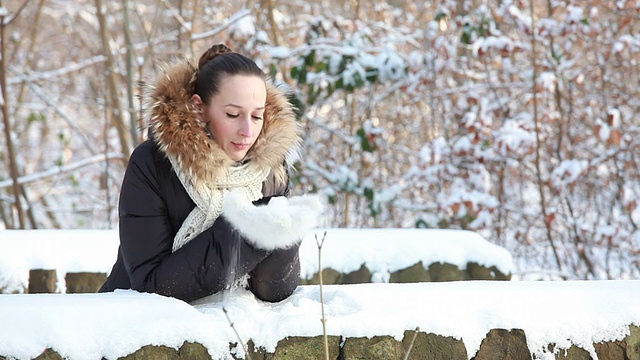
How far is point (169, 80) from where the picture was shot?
90.7 inches

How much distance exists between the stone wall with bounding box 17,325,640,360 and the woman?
30 centimetres

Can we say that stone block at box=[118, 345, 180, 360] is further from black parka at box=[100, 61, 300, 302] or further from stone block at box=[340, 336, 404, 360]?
stone block at box=[340, 336, 404, 360]

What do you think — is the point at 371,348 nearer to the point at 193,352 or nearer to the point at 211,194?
the point at 193,352

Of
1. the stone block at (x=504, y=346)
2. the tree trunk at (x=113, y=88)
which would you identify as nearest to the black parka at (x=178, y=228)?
the stone block at (x=504, y=346)

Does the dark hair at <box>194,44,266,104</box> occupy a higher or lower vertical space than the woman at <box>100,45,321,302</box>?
higher

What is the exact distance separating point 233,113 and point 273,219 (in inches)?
15.9

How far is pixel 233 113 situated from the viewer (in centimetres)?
227

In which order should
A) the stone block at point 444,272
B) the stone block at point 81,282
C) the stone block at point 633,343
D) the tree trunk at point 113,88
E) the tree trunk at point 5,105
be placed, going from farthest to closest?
the tree trunk at point 113,88
the tree trunk at point 5,105
the stone block at point 444,272
the stone block at point 81,282
the stone block at point 633,343

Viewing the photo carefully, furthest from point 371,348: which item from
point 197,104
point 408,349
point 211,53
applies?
point 211,53

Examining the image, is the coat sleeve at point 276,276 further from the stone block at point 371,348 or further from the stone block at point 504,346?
the stone block at point 504,346

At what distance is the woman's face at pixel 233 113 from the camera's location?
2.27 m

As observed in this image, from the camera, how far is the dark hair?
2.27 meters

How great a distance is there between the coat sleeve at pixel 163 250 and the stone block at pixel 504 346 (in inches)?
24.9

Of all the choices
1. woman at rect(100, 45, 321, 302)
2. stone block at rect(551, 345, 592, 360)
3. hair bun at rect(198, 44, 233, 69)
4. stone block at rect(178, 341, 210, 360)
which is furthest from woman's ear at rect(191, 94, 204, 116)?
stone block at rect(551, 345, 592, 360)
